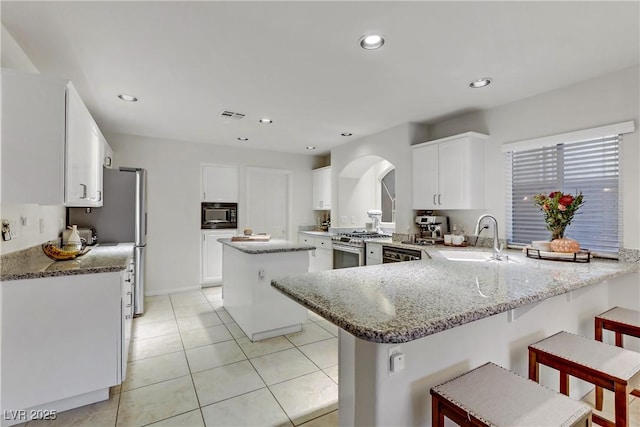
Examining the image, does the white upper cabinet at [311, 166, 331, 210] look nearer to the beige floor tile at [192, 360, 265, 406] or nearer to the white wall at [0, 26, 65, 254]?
the beige floor tile at [192, 360, 265, 406]

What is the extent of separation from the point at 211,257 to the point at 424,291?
4.41 meters

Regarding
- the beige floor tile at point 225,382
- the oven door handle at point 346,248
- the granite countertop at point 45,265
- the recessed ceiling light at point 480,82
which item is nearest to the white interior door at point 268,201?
the oven door handle at point 346,248

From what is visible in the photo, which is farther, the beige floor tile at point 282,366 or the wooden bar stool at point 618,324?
the beige floor tile at point 282,366

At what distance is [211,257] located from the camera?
5.15 metres

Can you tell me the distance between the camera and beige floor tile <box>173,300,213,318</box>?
12.5 ft

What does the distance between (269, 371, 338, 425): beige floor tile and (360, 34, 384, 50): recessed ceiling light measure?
241 centimetres

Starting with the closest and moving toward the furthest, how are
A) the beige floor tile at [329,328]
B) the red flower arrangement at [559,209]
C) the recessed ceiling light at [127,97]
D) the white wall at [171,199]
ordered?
the red flower arrangement at [559,209]
the recessed ceiling light at [127,97]
the beige floor tile at [329,328]
the white wall at [171,199]

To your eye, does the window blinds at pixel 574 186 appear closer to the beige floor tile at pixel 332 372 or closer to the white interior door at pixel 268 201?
the beige floor tile at pixel 332 372

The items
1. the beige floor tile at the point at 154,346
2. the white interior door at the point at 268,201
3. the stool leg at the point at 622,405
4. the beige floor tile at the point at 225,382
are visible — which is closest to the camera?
the stool leg at the point at 622,405

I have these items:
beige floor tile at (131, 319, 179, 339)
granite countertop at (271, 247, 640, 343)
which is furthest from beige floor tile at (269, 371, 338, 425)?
beige floor tile at (131, 319, 179, 339)

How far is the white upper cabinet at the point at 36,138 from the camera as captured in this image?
178cm

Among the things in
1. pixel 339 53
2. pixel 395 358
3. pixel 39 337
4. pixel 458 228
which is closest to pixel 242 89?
pixel 339 53

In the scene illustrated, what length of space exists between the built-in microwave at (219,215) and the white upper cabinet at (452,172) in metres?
3.14

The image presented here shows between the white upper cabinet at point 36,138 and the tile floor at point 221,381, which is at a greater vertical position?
the white upper cabinet at point 36,138
